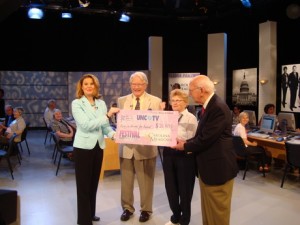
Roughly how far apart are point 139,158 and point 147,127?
45 cm

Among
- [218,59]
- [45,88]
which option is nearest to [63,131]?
[218,59]

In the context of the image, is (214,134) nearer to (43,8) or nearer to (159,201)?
(159,201)

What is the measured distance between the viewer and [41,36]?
12.8 meters

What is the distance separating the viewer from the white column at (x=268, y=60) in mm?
10117

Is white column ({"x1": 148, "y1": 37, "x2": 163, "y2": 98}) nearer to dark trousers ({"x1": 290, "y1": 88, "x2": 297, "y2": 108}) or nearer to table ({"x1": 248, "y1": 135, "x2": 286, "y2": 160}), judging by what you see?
dark trousers ({"x1": 290, "y1": 88, "x2": 297, "y2": 108})

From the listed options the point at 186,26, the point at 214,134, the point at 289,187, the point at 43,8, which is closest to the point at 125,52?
the point at 186,26

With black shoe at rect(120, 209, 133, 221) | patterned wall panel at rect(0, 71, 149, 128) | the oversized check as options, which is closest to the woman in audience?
the oversized check

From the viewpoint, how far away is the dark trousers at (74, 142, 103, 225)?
3414mm

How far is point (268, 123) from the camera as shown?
6660 mm

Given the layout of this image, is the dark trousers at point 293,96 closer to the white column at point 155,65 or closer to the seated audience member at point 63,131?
the white column at point 155,65

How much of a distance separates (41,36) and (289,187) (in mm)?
10634

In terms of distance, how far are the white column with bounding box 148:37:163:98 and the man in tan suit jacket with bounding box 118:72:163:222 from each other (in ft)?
29.8

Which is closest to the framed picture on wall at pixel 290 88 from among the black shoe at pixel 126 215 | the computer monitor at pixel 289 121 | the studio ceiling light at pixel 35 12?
the computer monitor at pixel 289 121

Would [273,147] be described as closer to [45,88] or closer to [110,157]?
[110,157]
